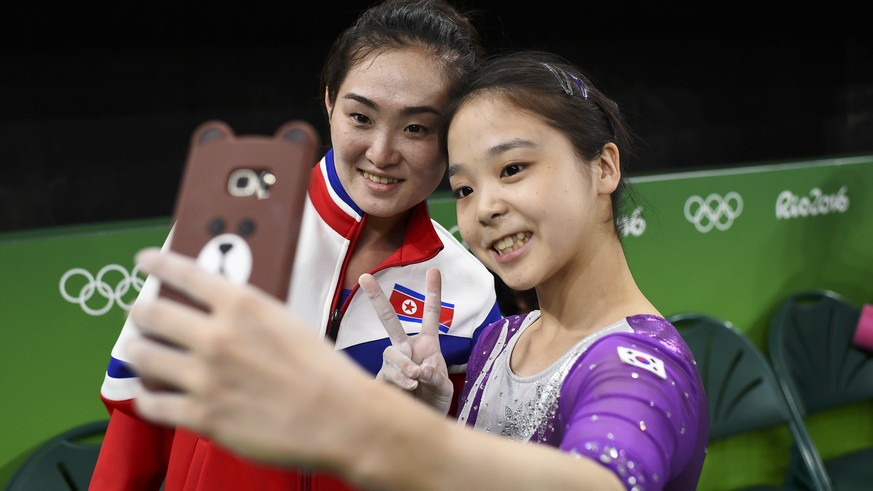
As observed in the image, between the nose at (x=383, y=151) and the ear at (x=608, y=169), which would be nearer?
the ear at (x=608, y=169)

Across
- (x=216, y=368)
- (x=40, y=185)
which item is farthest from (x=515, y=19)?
(x=216, y=368)

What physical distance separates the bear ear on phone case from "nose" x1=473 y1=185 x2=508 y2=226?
0.35 m

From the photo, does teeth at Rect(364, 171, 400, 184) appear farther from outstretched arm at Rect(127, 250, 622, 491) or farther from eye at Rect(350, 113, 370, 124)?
outstretched arm at Rect(127, 250, 622, 491)

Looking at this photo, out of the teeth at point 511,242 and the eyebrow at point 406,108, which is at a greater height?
the eyebrow at point 406,108

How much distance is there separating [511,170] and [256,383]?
0.50m

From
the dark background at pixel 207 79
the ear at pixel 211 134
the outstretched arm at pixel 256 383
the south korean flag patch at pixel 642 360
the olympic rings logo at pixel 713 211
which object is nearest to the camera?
the outstretched arm at pixel 256 383

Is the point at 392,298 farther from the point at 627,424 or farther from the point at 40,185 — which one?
the point at 40,185

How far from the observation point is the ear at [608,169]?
0.98 m

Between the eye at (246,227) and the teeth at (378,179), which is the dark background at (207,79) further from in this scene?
the eye at (246,227)

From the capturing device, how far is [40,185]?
2.20 meters

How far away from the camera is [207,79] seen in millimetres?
2391

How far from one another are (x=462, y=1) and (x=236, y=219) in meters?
2.32

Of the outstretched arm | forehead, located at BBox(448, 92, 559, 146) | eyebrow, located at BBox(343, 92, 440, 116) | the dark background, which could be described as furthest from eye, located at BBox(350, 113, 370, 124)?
the outstretched arm

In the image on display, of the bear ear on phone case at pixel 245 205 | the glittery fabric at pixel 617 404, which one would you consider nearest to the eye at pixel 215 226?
the bear ear on phone case at pixel 245 205
